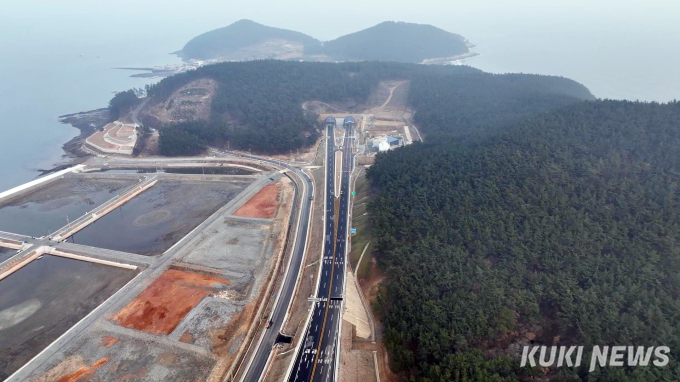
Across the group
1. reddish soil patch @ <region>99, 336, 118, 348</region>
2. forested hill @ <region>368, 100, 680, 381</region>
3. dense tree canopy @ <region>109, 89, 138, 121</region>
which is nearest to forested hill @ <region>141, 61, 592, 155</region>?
dense tree canopy @ <region>109, 89, 138, 121</region>

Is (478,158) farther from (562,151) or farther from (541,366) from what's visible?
(541,366)

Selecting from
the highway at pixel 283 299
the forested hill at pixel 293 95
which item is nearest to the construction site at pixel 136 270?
the highway at pixel 283 299

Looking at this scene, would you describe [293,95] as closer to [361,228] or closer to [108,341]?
[361,228]

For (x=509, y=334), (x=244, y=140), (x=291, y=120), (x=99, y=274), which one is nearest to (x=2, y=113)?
(x=244, y=140)

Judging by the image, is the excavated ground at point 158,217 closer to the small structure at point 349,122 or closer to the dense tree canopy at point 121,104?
the small structure at point 349,122

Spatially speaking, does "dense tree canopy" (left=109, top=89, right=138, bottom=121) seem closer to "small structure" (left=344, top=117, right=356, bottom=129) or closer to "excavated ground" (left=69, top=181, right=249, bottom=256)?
"excavated ground" (left=69, top=181, right=249, bottom=256)

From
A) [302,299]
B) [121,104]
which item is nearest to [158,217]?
[302,299]
